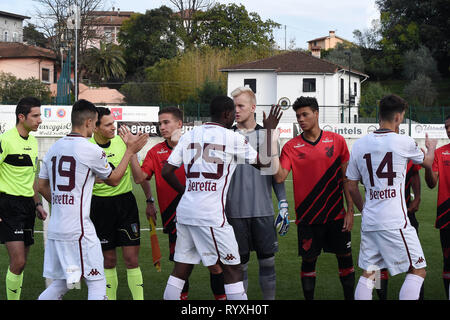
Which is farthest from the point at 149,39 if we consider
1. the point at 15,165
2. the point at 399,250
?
the point at 399,250

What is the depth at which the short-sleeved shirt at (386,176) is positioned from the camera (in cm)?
488

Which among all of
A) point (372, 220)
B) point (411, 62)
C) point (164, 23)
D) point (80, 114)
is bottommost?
point (372, 220)

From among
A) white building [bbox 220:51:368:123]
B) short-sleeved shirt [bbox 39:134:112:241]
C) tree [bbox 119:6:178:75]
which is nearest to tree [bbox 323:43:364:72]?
white building [bbox 220:51:368:123]

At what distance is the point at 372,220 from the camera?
194 inches

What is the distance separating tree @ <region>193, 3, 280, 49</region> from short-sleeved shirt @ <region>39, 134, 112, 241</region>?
67.1 m

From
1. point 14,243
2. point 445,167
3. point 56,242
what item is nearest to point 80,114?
point 56,242

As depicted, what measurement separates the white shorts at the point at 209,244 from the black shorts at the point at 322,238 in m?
1.23

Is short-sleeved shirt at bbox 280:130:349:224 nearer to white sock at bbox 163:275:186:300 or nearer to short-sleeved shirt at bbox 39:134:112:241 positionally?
white sock at bbox 163:275:186:300

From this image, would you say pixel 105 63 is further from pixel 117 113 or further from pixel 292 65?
pixel 117 113

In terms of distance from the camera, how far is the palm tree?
229 feet

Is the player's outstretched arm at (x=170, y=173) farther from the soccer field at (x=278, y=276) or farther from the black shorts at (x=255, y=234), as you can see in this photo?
the soccer field at (x=278, y=276)

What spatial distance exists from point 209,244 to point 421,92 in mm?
65419

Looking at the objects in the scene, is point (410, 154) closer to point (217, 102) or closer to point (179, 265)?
point (217, 102)
